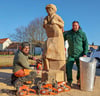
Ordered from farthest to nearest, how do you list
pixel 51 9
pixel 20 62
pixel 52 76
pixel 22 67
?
pixel 51 9 < pixel 52 76 < pixel 22 67 < pixel 20 62

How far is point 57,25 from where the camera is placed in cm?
414

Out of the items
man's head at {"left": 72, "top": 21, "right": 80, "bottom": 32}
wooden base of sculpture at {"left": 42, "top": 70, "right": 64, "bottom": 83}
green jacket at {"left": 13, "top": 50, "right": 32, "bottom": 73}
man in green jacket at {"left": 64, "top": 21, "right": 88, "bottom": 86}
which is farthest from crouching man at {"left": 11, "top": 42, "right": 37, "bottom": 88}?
man's head at {"left": 72, "top": 21, "right": 80, "bottom": 32}

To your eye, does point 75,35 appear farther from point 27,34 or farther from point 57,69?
point 27,34

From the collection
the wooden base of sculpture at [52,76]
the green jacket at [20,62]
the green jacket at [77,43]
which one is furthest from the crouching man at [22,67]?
the green jacket at [77,43]

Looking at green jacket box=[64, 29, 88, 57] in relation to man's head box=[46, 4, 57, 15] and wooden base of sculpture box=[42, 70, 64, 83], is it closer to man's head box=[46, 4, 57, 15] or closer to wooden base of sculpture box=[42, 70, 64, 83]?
wooden base of sculpture box=[42, 70, 64, 83]

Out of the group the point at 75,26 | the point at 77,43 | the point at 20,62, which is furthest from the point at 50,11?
the point at 20,62

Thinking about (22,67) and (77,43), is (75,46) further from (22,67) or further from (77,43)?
(22,67)

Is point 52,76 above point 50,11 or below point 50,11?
below

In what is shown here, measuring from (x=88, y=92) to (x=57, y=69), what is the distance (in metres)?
1.12

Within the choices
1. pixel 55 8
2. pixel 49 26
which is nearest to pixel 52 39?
pixel 49 26

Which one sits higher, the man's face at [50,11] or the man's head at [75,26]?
the man's face at [50,11]

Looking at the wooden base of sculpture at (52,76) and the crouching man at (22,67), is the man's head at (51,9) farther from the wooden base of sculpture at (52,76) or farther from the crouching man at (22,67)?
the wooden base of sculpture at (52,76)

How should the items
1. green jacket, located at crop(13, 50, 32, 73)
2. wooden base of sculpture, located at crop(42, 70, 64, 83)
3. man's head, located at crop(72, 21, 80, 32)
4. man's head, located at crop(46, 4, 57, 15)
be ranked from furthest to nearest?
1. man's head, located at crop(46, 4, 57, 15)
2. man's head, located at crop(72, 21, 80, 32)
3. wooden base of sculpture, located at crop(42, 70, 64, 83)
4. green jacket, located at crop(13, 50, 32, 73)

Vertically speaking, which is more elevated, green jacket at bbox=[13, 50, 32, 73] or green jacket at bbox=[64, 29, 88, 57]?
green jacket at bbox=[64, 29, 88, 57]
